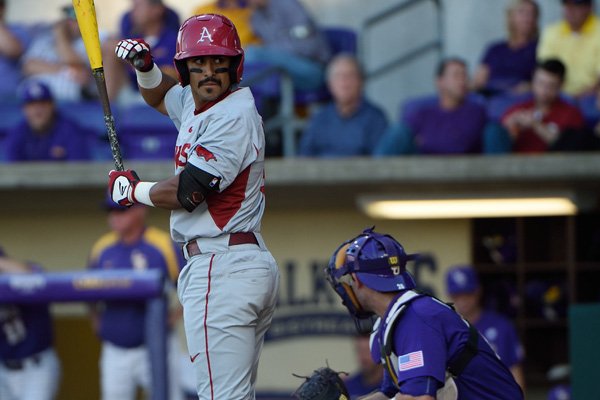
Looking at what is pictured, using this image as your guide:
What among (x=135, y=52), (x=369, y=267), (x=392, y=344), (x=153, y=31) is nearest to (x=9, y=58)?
(x=153, y=31)

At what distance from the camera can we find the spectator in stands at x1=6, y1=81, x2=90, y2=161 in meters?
8.99

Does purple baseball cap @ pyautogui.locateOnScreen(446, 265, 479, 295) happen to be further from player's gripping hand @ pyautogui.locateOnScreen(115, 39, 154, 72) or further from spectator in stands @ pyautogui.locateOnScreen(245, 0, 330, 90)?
player's gripping hand @ pyautogui.locateOnScreen(115, 39, 154, 72)

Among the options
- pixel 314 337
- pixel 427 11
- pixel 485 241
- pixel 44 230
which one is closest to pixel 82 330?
pixel 44 230

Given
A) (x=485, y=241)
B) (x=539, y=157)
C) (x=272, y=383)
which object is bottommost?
(x=272, y=383)

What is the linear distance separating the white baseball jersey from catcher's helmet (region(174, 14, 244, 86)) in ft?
0.49

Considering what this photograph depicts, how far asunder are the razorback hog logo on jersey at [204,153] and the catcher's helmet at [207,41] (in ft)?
0.92

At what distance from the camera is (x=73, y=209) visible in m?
9.82

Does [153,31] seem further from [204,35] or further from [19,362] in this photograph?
[204,35]

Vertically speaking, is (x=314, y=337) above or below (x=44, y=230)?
below

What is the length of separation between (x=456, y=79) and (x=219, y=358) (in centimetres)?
493

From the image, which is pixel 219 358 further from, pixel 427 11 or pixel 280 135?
pixel 427 11

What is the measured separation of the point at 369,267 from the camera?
434 centimetres

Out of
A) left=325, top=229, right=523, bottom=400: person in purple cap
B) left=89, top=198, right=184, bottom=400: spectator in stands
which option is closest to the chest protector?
left=325, top=229, right=523, bottom=400: person in purple cap

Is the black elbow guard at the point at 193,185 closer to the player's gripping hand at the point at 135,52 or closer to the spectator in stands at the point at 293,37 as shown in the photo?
the player's gripping hand at the point at 135,52
